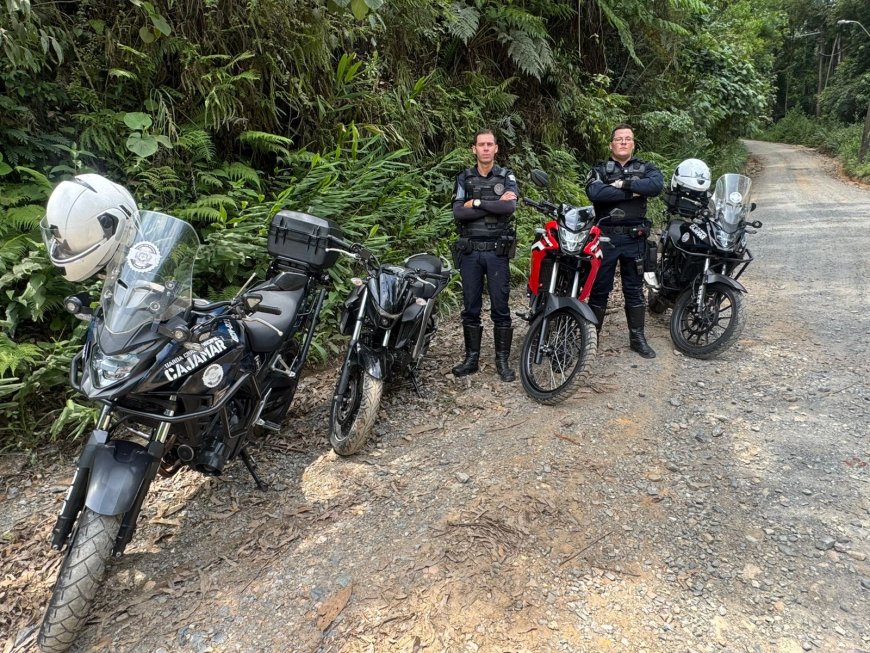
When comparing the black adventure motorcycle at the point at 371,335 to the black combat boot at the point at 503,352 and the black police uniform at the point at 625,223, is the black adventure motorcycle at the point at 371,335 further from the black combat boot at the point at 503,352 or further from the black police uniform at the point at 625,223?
the black police uniform at the point at 625,223

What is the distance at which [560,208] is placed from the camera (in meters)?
4.33

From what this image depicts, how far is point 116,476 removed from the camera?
91.6 inches

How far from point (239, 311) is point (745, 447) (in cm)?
324

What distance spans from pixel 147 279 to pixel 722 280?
4433 millimetres

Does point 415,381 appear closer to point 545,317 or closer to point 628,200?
point 545,317

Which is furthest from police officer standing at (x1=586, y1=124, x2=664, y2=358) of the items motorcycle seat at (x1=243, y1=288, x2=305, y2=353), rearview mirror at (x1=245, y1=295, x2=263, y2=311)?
→ rearview mirror at (x1=245, y1=295, x2=263, y2=311)

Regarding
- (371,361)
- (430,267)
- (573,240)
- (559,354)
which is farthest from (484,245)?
(371,361)

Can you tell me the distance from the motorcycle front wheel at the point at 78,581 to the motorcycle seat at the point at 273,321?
1.11m

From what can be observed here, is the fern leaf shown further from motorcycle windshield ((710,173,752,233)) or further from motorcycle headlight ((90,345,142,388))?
motorcycle headlight ((90,345,142,388))

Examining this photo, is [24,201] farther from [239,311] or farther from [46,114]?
[239,311]

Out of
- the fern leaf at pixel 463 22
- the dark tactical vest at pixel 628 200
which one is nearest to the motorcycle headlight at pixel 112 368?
the dark tactical vest at pixel 628 200

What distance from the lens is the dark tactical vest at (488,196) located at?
4.43m

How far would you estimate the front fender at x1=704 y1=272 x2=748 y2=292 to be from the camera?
4.68 m

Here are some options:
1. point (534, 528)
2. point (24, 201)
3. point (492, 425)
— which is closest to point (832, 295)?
point (492, 425)
